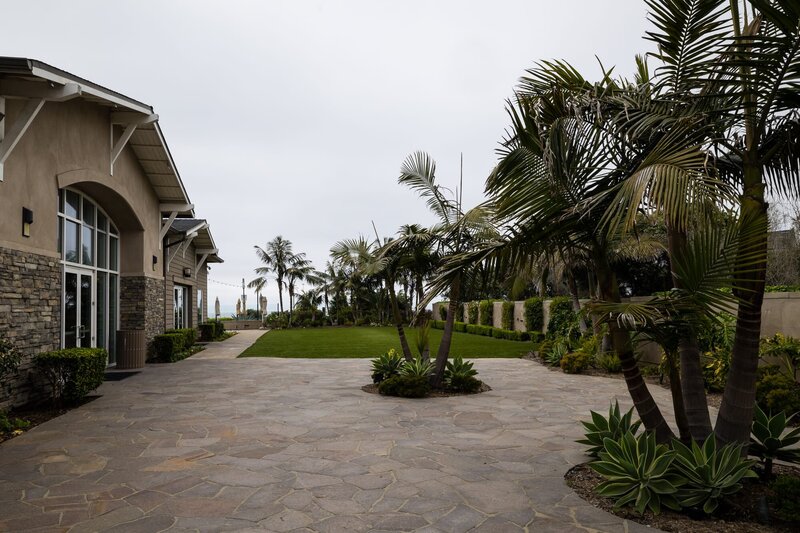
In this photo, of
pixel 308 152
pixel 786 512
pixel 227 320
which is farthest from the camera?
pixel 227 320

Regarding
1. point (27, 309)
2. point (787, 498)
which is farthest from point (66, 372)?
point (787, 498)

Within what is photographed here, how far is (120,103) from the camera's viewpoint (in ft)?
33.0

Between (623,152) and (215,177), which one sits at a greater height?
(215,177)

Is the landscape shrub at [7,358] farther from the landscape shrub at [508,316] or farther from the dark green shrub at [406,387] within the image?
the landscape shrub at [508,316]

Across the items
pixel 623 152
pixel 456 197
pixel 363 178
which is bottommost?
pixel 623 152

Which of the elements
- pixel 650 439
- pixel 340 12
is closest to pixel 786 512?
pixel 650 439

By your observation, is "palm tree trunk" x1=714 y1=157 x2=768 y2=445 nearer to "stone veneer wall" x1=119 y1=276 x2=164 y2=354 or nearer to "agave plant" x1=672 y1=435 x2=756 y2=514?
"agave plant" x1=672 y1=435 x2=756 y2=514

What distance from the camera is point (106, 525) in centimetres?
373

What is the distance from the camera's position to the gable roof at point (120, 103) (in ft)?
22.8

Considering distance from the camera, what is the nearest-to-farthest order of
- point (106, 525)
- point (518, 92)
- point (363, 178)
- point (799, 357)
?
1. point (106, 525)
2. point (518, 92)
3. point (799, 357)
4. point (363, 178)

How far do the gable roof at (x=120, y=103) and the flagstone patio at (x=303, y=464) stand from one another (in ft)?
15.1

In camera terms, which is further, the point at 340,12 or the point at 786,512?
the point at 340,12

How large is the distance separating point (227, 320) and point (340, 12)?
3724 centimetres

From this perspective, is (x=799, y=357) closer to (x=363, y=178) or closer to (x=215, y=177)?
(x=363, y=178)
